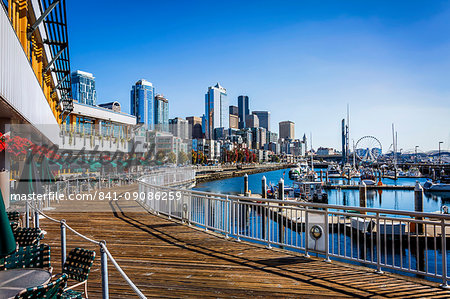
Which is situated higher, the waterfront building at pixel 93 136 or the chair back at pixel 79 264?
the waterfront building at pixel 93 136

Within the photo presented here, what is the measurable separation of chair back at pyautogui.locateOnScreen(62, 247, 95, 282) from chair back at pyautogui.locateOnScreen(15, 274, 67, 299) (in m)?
1.02

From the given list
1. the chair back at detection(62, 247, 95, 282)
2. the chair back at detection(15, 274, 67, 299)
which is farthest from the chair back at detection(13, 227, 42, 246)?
the chair back at detection(15, 274, 67, 299)

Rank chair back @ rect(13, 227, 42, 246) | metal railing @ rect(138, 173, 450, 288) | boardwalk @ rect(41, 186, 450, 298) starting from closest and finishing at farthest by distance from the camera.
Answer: boardwalk @ rect(41, 186, 450, 298), metal railing @ rect(138, 173, 450, 288), chair back @ rect(13, 227, 42, 246)

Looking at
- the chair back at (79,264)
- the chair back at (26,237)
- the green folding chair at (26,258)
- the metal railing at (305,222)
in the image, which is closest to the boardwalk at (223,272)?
the metal railing at (305,222)

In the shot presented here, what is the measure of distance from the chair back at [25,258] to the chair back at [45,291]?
170 centimetres

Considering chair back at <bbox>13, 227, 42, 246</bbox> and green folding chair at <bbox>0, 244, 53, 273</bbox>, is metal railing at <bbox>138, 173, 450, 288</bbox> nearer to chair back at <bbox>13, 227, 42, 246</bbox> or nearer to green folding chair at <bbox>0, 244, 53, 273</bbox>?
green folding chair at <bbox>0, 244, 53, 273</bbox>

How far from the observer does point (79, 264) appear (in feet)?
14.3

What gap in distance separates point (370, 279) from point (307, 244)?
1552mm

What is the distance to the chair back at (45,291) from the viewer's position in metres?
2.81

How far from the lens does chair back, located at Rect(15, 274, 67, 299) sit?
281 cm

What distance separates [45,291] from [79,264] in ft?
4.78

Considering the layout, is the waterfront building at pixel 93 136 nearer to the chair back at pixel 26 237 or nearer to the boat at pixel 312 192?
the chair back at pixel 26 237

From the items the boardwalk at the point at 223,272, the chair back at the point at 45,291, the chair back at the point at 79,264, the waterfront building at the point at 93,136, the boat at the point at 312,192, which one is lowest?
the boat at the point at 312,192

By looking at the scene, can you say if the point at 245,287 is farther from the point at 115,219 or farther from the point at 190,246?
the point at 115,219
